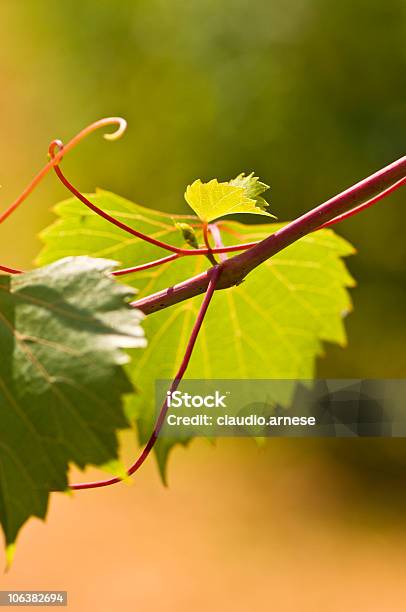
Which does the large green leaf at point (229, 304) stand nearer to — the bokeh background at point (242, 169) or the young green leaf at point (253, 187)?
the young green leaf at point (253, 187)

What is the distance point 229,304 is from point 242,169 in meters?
2.27

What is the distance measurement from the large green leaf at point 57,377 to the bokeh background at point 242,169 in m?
2.24

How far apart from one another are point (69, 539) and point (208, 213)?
8.83 ft

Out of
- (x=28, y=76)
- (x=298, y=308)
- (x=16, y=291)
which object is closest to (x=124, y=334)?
(x=16, y=291)

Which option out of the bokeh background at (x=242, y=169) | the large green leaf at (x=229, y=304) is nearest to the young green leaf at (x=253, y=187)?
the large green leaf at (x=229, y=304)

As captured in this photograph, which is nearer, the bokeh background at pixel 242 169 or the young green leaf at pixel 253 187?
the young green leaf at pixel 253 187

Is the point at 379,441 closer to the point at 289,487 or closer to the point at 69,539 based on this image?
the point at 289,487

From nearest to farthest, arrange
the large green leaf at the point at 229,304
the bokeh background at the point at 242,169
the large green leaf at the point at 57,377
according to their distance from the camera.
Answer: the large green leaf at the point at 57,377 < the large green leaf at the point at 229,304 < the bokeh background at the point at 242,169

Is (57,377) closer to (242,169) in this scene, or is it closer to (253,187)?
(253,187)

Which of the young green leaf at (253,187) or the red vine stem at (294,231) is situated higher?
the young green leaf at (253,187)

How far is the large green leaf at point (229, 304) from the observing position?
0.50m

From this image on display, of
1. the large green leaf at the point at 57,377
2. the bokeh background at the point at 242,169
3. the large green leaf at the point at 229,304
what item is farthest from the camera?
the bokeh background at the point at 242,169

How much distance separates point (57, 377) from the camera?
26cm

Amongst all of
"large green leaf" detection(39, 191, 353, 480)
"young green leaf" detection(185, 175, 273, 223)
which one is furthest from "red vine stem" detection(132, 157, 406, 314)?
"large green leaf" detection(39, 191, 353, 480)
